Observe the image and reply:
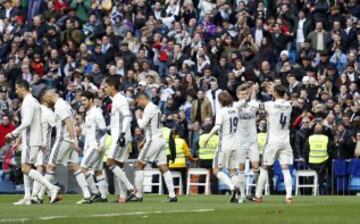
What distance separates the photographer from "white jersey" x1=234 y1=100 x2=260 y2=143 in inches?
1113

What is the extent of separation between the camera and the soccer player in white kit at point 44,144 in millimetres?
27984

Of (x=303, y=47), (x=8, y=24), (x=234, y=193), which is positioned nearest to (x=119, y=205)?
(x=234, y=193)

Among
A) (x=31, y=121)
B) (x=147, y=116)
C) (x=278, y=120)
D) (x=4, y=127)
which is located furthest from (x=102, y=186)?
(x=4, y=127)

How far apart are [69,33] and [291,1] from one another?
7266 mm

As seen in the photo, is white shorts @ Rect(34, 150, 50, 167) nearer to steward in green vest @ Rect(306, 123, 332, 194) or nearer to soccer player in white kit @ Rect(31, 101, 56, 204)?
soccer player in white kit @ Rect(31, 101, 56, 204)

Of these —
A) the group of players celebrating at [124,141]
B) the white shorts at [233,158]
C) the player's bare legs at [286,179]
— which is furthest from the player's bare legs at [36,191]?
the player's bare legs at [286,179]

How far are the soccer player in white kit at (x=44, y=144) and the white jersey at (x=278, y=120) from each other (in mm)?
4432

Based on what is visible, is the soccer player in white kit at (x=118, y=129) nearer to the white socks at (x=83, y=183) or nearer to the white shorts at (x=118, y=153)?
the white shorts at (x=118, y=153)

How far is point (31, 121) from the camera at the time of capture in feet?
89.2

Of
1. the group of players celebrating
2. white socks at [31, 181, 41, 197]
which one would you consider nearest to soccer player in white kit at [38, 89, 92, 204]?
the group of players celebrating

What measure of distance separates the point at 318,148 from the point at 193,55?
25.0 ft

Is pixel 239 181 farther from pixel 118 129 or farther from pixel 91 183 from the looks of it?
pixel 91 183

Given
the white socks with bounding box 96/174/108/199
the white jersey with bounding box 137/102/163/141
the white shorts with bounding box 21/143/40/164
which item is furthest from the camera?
the white socks with bounding box 96/174/108/199

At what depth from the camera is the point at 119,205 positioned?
86.9 feet
